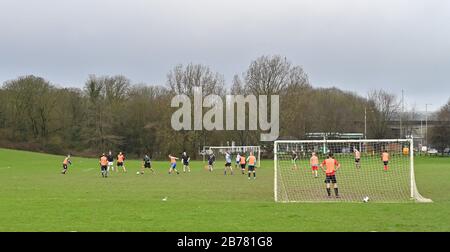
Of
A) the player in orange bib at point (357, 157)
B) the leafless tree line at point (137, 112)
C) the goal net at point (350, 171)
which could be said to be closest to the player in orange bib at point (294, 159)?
the goal net at point (350, 171)

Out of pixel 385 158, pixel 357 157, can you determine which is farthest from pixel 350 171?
pixel 357 157

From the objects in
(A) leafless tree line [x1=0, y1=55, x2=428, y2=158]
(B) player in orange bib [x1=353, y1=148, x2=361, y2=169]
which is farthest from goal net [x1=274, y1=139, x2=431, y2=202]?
(A) leafless tree line [x1=0, y1=55, x2=428, y2=158]

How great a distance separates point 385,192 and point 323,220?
1080cm

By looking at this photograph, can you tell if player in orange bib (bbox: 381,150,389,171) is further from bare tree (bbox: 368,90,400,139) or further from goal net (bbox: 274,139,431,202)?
bare tree (bbox: 368,90,400,139)

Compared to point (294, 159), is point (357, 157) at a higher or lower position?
higher

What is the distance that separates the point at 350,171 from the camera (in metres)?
34.0

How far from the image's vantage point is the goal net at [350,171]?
22.1 metres

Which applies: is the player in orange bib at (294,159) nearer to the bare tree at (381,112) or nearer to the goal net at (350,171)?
the goal net at (350,171)

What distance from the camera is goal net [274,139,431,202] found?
22141 millimetres

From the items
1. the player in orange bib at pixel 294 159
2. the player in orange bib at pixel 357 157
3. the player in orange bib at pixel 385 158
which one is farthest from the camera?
the player in orange bib at pixel 294 159

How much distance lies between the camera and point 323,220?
13781mm

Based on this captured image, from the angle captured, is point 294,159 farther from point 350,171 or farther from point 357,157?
point 357,157
